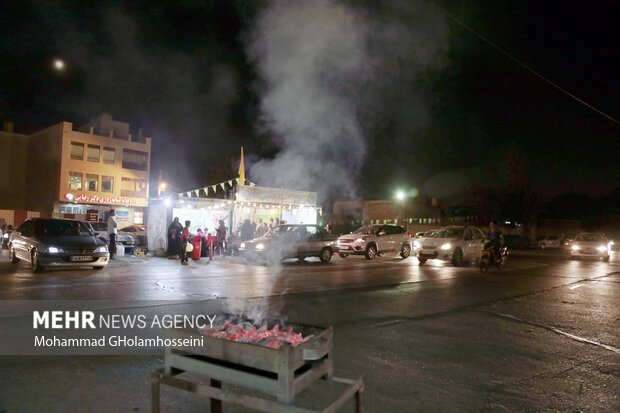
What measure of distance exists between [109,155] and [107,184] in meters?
2.95

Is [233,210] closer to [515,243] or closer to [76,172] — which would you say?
[76,172]

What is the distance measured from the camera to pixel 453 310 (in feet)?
25.1

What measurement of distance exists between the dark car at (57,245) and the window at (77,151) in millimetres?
27335

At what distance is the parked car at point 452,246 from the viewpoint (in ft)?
52.6

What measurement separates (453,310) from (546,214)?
6260 cm

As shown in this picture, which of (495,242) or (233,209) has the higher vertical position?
(233,209)

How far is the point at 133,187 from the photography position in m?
40.3

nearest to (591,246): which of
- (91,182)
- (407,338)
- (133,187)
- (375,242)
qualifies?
(375,242)

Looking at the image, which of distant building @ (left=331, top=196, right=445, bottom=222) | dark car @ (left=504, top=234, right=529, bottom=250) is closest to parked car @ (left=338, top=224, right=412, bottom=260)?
distant building @ (left=331, top=196, right=445, bottom=222)

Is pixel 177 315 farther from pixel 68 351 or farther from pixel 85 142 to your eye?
pixel 85 142

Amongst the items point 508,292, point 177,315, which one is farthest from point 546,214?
point 177,315

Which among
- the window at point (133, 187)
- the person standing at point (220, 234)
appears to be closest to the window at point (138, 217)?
the window at point (133, 187)

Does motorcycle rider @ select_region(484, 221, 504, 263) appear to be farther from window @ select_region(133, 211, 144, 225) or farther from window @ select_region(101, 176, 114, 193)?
window @ select_region(101, 176, 114, 193)

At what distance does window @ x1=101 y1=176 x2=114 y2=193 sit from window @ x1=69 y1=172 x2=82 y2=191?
1997 millimetres
